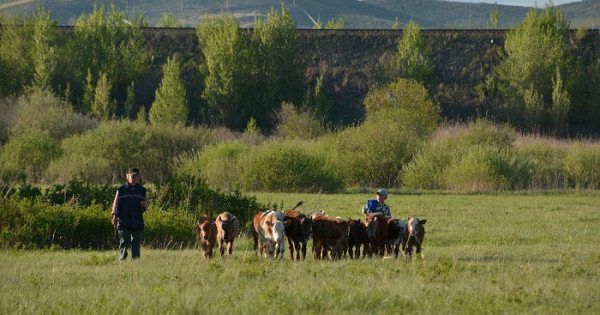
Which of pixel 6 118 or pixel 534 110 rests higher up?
pixel 6 118

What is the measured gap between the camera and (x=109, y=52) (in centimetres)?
7756

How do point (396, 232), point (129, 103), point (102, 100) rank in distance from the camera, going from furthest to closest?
point (129, 103) → point (102, 100) → point (396, 232)

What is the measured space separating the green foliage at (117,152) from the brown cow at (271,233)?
27.5 m

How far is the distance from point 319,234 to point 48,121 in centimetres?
3855

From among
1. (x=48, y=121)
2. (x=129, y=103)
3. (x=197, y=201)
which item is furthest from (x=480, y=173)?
(x=129, y=103)

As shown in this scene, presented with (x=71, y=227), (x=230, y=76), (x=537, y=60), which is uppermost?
(x=537, y=60)

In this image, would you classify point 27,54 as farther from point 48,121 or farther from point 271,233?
point 271,233

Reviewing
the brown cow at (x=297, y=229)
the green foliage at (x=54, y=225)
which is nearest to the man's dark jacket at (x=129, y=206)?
the brown cow at (x=297, y=229)

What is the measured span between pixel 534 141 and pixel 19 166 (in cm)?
2883

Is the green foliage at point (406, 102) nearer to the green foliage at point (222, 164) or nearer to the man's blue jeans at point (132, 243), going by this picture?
the green foliage at point (222, 164)

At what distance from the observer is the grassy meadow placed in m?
12.7

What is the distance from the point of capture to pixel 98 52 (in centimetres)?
7725

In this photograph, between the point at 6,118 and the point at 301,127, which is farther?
the point at 301,127

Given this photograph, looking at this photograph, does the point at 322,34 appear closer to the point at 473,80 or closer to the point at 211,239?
the point at 473,80
